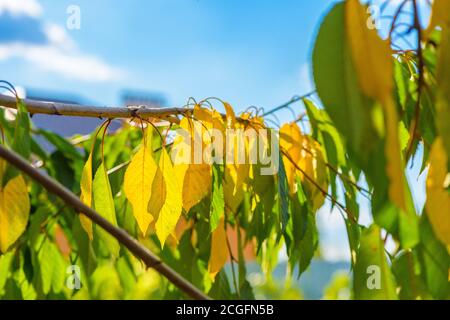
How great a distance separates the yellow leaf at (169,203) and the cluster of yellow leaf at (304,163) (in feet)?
0.74

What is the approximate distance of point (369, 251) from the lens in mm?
521

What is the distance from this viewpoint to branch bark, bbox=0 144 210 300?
12.0 inches

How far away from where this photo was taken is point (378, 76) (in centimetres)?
28

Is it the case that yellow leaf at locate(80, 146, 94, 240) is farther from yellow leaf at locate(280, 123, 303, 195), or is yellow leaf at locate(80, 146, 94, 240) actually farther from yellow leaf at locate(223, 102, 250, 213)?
yellow leaf at locate(280, 123, 303, 195)

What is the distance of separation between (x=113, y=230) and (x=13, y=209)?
230mm

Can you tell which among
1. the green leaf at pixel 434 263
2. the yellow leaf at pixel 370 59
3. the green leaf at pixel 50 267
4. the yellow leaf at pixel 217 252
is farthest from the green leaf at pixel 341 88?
the green leaf at pixel 50 267

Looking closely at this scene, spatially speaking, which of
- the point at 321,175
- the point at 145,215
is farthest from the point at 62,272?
the point at 145,215

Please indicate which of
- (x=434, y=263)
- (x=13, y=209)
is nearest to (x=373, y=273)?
(x=434, y=263)

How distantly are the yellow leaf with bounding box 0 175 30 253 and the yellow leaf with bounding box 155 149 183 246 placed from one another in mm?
114

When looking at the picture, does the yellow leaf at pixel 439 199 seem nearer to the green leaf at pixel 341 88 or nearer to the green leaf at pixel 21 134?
the green leaf at pixel 341 88

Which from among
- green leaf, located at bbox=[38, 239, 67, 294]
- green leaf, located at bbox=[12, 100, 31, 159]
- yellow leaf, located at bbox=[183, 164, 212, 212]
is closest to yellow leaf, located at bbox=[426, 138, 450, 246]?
yellow leaf, located at bbox=[183, 164, 212, 212]

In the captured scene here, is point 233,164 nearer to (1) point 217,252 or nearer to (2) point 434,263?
(1) point 217,252

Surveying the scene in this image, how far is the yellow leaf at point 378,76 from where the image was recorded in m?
0.27

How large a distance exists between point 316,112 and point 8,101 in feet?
1.33
